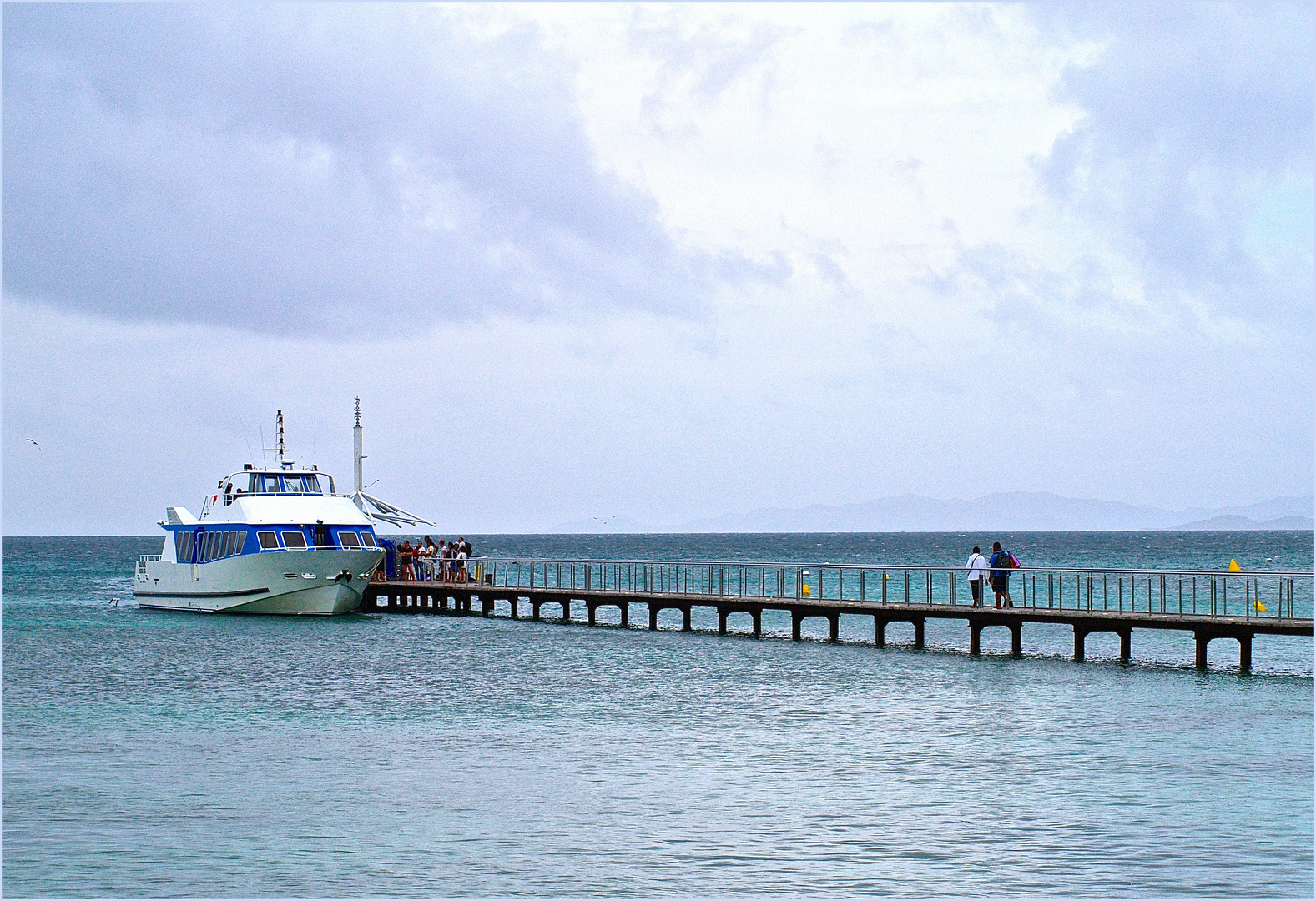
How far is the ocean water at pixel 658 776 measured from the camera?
14453 millimetres

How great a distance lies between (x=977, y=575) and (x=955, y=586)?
253 cm

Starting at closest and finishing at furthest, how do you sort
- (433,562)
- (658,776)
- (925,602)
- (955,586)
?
(658,776)
(955,586)
(925,602)
(433,562)

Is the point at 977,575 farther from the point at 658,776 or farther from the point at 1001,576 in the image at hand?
the point at 658,776

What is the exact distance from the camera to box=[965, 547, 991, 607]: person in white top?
33.8m

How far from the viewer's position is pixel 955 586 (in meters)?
36.3

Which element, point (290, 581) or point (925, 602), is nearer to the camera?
point (925, 602)

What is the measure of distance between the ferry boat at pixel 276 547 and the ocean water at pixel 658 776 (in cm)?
1221

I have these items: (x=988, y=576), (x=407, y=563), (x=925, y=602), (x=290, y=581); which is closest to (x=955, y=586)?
(x=925, y=602)

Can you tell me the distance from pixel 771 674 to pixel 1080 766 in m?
12.3

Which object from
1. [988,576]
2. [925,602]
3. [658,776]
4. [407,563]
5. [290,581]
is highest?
[988,576]

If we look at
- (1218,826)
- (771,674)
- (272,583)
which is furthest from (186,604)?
(1218,826)

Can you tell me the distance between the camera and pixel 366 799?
58.3 ft

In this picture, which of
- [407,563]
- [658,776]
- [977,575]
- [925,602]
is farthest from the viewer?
[407,563]

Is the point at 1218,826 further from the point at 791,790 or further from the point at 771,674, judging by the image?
the point at 771,674
